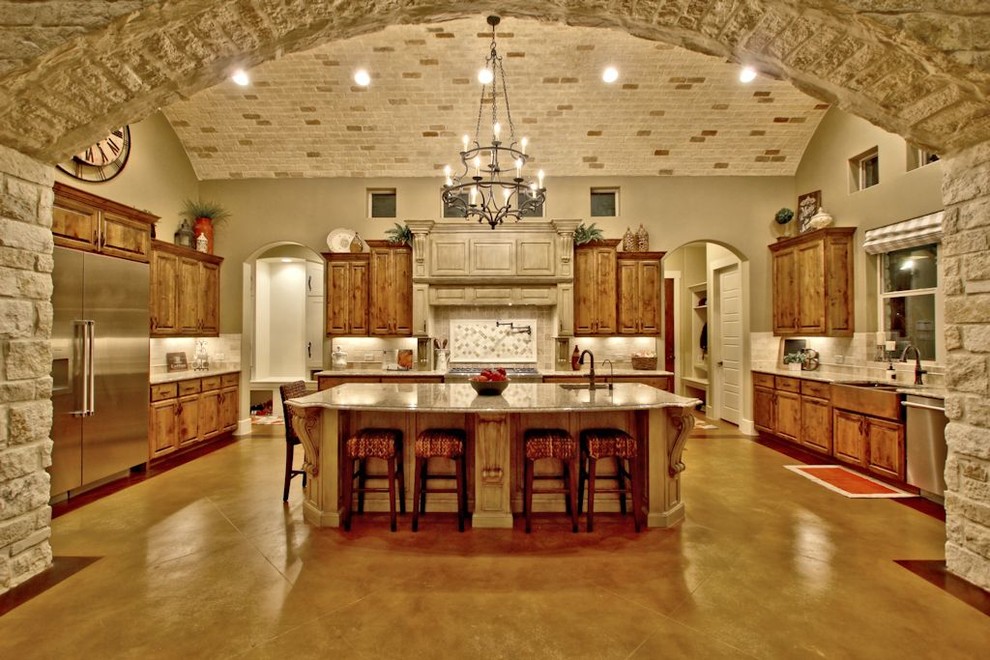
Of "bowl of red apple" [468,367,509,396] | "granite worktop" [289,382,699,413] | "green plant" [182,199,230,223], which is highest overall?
"green plant" [182,199,230,223]

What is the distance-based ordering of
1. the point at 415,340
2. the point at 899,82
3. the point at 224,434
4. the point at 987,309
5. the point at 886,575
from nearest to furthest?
the point at 899,82 → the point at 987,309 → the point at 886,575 → the point at 224,434 → the point at 415,340

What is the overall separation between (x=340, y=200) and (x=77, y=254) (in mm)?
3531

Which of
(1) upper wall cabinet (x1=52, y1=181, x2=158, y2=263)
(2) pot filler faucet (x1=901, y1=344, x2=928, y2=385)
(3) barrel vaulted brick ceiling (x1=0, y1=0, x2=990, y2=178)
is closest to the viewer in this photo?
(3) barrel vaulted brick ceiling (x1=0, y1=0, x2=990, y2=178)

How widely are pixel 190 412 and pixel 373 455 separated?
3.73 meters

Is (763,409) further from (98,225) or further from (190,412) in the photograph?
(98,225)

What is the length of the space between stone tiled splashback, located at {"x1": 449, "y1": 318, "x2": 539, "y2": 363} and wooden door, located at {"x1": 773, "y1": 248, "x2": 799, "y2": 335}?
134 inches

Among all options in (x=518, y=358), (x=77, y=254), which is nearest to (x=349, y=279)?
(x=518, y=358)

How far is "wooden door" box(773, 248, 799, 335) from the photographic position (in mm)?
6387

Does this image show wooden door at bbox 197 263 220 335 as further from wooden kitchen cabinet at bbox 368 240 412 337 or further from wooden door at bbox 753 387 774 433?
wooden door at bbox 753 387 774 433

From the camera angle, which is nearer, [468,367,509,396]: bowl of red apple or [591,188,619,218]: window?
[468,367,509,396]: bowl of red apple

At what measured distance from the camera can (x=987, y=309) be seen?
2.55 meters

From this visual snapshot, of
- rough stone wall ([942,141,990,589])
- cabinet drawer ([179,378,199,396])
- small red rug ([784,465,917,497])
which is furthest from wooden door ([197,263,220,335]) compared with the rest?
rough stone wall ([942,141,990,589])

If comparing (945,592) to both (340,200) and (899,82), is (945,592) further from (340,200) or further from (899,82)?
(340,200)

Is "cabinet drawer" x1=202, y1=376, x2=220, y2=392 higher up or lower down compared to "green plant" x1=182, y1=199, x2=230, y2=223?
lower down
